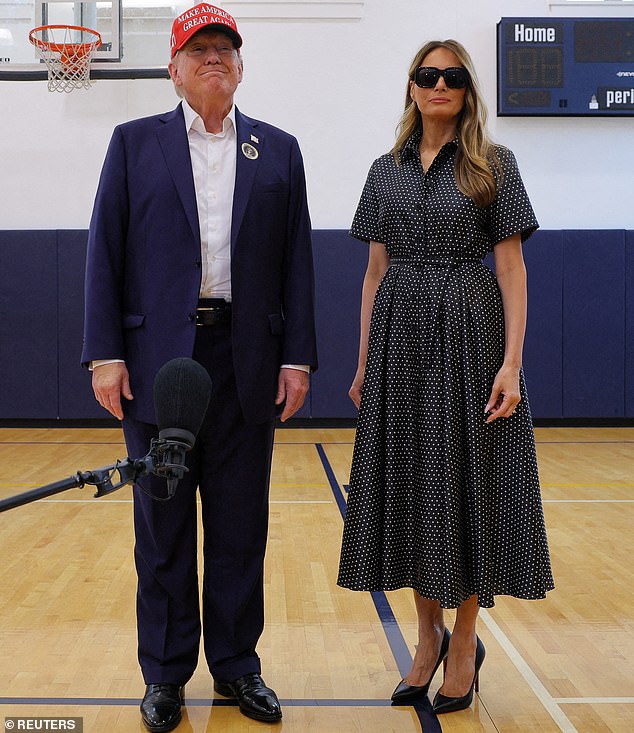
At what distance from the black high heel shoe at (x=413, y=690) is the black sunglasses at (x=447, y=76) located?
1.38 m

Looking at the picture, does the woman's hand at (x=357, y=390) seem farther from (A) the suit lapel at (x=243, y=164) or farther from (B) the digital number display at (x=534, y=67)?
(B) the digital number display at (x=534, y=67)

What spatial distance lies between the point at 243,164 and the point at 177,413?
1214 mm

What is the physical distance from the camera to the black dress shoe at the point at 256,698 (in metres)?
2.07

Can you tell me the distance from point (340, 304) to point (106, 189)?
17.6 ft

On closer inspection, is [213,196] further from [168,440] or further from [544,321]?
[544,321]

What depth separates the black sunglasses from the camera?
81.3 inches

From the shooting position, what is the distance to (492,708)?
2.17 metres

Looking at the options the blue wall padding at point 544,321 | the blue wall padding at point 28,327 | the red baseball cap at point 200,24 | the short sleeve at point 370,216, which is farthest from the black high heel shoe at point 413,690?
the blue wall padding at point 28,327

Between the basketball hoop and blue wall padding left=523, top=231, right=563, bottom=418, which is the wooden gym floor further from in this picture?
the basketball hoop

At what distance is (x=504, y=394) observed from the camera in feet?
6.73

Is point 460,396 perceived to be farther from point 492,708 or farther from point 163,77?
point 163,77

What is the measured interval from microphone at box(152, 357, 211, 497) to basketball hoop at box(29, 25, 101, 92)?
250 inches

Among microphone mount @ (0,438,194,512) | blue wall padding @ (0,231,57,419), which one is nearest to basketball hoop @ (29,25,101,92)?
blue wall padding @ (0,231,57,419)

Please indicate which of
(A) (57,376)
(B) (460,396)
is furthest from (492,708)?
(A) (57,376)
